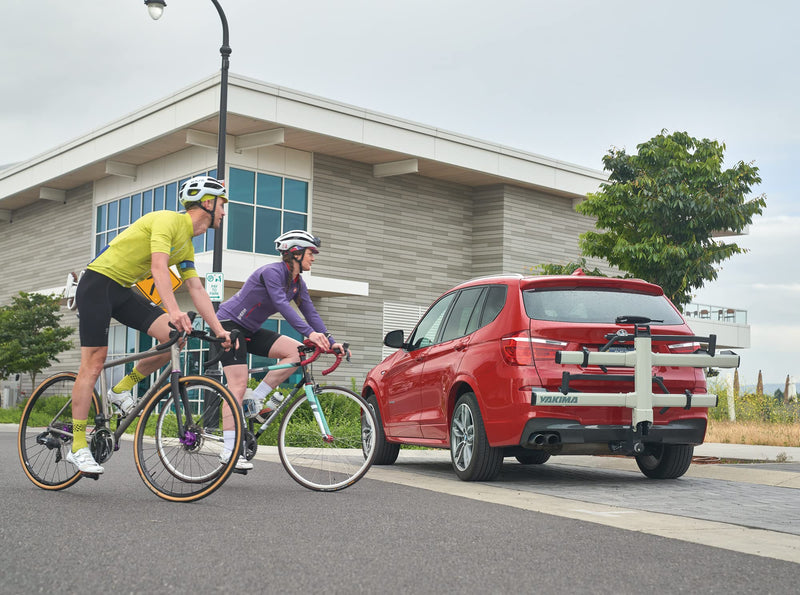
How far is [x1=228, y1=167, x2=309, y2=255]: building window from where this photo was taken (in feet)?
92.6

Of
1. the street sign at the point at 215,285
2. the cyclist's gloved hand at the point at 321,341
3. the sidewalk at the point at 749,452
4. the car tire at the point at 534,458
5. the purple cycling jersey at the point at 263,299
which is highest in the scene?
the street sign at the point at 215,285

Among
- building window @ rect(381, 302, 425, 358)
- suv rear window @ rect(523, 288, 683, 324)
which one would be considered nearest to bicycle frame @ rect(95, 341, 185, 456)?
suv rear window @ rect(523, 288, 683, 324)

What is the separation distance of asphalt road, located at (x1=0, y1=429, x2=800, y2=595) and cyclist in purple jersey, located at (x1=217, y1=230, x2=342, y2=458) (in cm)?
75

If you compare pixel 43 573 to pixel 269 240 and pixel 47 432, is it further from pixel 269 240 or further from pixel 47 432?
pixel 269 240

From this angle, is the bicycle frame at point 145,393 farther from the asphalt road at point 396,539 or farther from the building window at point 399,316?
the building window at point 399,316

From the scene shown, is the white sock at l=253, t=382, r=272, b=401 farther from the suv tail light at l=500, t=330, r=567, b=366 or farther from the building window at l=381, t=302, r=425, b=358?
the building window at l=381, t=302, r=425, b=358

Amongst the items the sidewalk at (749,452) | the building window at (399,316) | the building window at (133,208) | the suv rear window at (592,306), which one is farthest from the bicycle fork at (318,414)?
the building window at (399,316)

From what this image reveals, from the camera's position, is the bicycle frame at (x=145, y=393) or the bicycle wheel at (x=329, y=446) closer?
the bicycle frame at (x=145, y=393)

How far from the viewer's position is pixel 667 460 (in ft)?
29.5

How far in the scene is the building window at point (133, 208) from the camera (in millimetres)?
30139

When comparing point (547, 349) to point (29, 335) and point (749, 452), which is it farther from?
point (29, 335)

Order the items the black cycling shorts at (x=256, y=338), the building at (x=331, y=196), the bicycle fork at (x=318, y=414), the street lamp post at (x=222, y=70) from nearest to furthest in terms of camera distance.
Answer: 1. the bicycle fork at (x=318, y=414)
2. the black cycling shorts at (x=256, y=338)
3. the street lamp post at (x=222, y=70)
4. the building at (x=331, y=196)

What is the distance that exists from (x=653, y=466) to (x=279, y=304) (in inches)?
160

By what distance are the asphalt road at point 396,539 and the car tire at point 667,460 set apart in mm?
805
